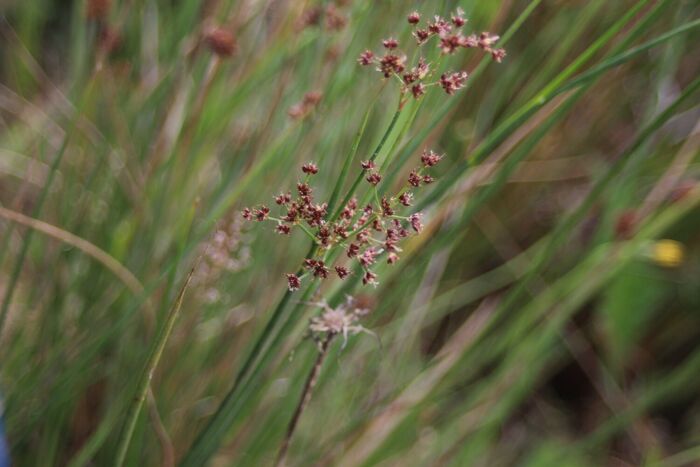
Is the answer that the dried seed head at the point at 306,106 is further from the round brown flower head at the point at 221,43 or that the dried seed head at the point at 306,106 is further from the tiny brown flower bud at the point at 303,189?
the tiny brown flower bud at the point at 303,189

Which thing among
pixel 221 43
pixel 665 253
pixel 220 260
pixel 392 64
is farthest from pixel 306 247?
pixel 392 64

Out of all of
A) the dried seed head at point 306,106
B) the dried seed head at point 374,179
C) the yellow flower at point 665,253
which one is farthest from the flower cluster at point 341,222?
the yellow flower at point 665,253

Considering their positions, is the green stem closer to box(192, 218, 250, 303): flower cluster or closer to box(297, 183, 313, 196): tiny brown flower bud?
box(297, 183, 313, 196): tiny brown flower bud

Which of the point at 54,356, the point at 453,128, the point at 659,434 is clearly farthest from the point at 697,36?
the point at 54,356

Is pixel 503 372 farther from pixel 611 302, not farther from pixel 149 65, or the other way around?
pixel 149 65

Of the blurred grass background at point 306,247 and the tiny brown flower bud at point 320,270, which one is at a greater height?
the blurred grass background at point 306,247

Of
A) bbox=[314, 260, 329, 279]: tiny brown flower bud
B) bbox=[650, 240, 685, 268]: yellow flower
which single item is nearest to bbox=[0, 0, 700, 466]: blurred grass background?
bbox=[650, 240, 685, 268]: yellow flower

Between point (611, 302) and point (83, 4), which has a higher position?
point (83, 4)

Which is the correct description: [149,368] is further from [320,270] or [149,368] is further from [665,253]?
[665,253]
